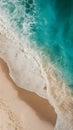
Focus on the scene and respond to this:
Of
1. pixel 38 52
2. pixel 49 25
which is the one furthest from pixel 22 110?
pixel 49 25

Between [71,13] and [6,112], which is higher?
[71,13]

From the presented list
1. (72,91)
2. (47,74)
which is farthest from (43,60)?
(72,91)

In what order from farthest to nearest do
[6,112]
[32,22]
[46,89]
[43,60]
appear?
[32,22] < [43,60] < [46,89] < [6,112]

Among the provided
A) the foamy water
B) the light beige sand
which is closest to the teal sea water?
the foamy water

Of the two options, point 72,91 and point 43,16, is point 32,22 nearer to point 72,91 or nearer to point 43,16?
point 43,16

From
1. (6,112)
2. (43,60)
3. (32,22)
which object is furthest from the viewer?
(32,22)

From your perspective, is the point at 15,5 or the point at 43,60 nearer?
the point at 43,60

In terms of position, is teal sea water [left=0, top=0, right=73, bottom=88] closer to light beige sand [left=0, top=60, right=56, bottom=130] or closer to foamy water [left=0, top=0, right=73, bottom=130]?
foamy water [left=0, top=0, right=73, bottom=130]
